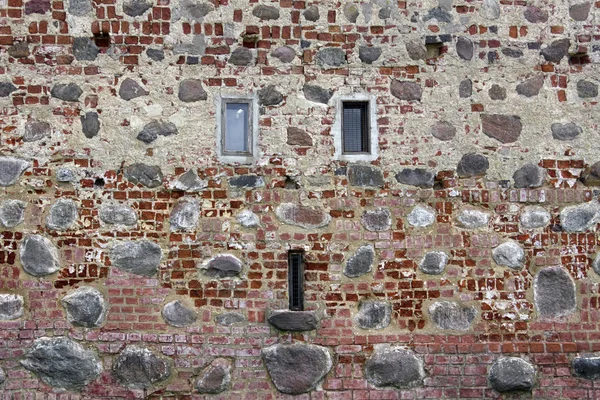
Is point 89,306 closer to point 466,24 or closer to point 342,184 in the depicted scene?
point 342,184

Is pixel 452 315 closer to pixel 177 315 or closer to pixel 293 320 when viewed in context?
pixel 293 320

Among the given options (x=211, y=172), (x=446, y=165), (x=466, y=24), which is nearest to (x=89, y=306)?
(x=211, y=172)

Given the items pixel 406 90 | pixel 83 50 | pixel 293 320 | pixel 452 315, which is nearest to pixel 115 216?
pixel 83 50

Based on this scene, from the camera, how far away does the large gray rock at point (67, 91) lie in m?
6.39

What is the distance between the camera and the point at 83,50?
6.43m

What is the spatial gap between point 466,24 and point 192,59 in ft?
7.01

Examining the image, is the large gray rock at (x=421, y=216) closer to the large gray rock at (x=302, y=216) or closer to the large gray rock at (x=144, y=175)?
the large gray rock at (x=302, y=216)

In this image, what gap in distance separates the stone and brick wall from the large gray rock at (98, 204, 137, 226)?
16mm

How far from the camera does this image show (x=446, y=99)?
6.64 meters

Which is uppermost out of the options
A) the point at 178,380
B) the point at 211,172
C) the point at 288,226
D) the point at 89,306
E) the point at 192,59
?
the point at 192,59

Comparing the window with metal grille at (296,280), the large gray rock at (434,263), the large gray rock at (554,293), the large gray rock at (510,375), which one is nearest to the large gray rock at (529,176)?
the large gray rock at (554,293)

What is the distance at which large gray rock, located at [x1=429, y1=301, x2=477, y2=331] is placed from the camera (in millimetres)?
6434

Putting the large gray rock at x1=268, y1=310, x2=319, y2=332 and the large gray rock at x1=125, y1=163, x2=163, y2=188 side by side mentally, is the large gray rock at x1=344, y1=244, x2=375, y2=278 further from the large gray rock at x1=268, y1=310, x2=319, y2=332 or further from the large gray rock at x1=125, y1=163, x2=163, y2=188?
the large gray rock at x1=125, y1=163, x2=163, y2=188

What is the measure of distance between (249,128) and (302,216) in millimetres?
770
